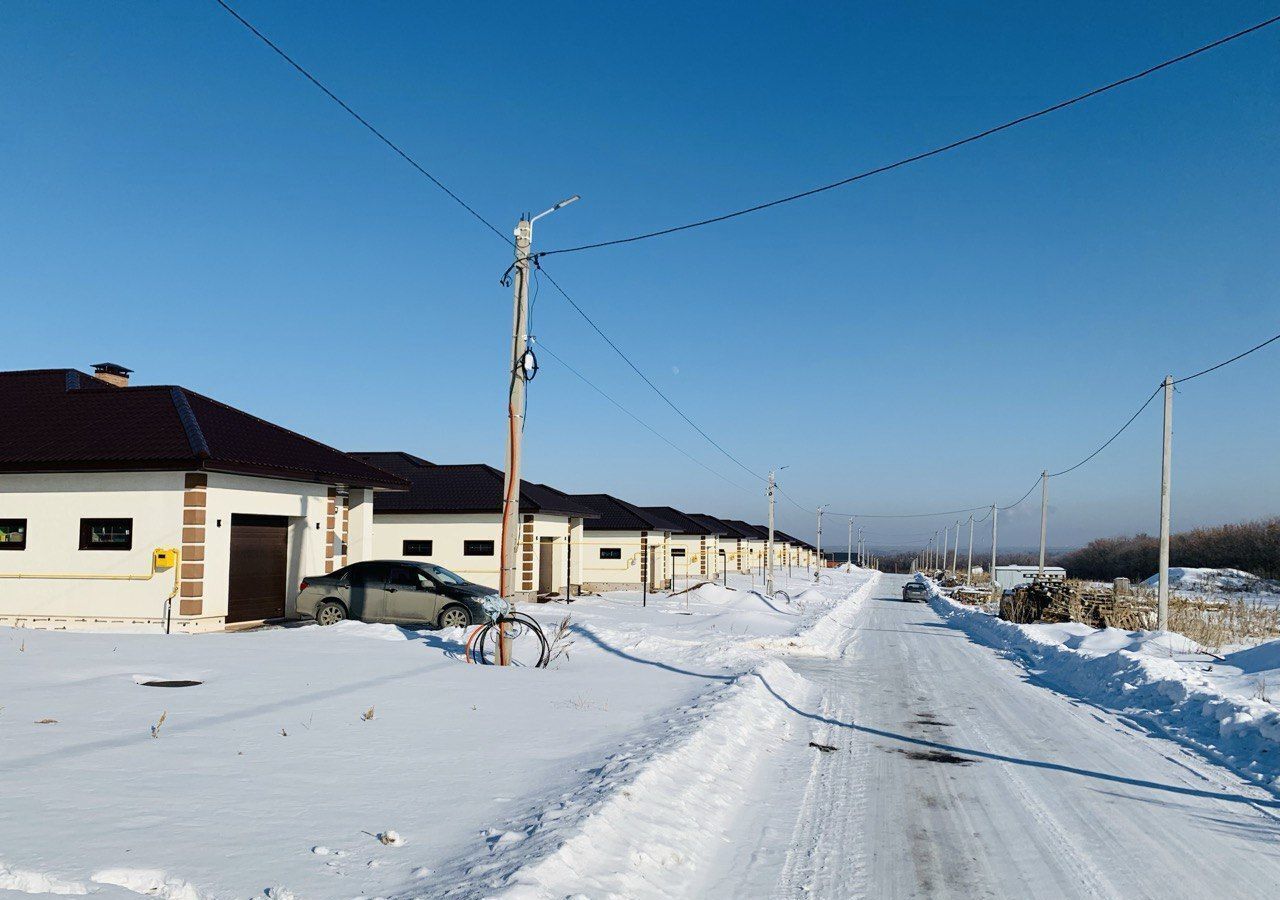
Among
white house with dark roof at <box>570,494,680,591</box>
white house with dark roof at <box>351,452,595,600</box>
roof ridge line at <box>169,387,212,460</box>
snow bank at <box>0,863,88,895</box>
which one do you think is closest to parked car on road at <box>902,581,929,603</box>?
white house with dark roof at <box>570,494,680,591</box>

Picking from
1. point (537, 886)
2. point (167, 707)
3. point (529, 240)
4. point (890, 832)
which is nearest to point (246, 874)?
point (537, 886)

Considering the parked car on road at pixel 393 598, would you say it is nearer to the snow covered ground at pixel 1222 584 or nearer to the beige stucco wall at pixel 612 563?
the beige stucco wall at pixel 612 563

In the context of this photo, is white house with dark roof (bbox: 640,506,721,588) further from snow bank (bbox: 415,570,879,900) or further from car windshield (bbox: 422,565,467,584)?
snow bank (bbox: 415,570,879,900)

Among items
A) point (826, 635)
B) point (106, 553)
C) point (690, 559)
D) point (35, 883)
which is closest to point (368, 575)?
point (106, 553)

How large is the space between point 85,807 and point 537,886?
3370 mm

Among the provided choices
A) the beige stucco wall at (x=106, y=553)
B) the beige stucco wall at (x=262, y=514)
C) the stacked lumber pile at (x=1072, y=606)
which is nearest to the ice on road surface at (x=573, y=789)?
the beige stucco wall at (x=106, y=553)

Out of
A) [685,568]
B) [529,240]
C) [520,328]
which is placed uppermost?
[529,240]

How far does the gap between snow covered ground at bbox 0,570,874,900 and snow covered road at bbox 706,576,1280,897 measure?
0.56m

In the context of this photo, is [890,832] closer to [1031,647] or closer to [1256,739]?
[1256,739]

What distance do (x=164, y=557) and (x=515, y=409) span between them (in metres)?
8.43

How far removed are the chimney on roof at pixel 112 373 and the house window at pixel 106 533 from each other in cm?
707

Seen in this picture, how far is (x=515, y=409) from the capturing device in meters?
14.2

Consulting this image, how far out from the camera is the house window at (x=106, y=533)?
17.3m

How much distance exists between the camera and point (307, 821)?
582 centimetres
